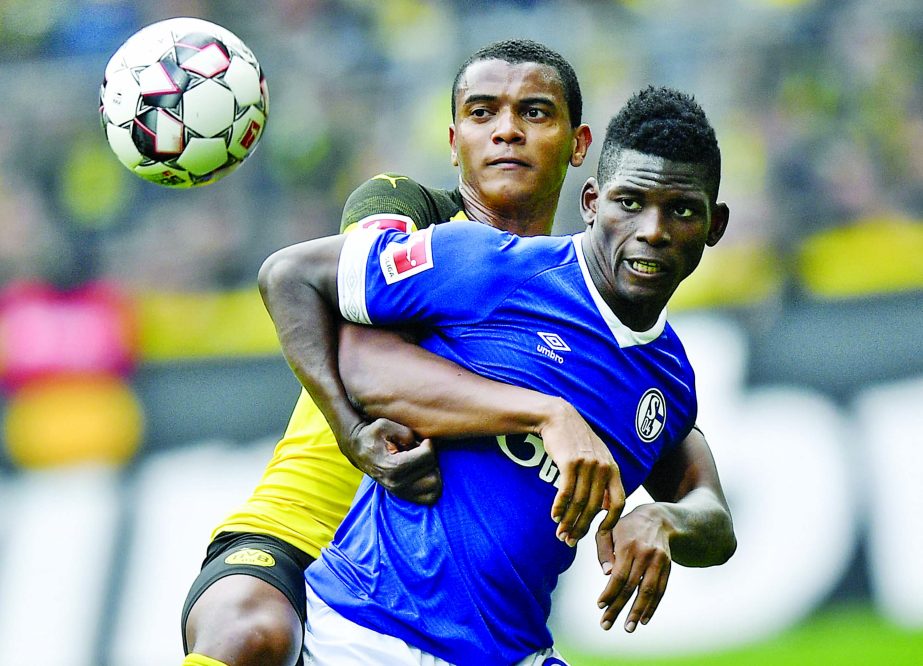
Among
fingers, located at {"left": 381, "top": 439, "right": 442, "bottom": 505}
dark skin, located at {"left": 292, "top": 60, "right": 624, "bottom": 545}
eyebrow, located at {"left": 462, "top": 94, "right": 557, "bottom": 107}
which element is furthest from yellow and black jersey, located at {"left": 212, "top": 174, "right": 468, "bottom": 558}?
fingers, located at {"left": 381, "top": 439, "right": 442, "bottom": 505}

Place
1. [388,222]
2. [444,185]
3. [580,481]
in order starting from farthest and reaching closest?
[444,185], [388,222], [580,481]

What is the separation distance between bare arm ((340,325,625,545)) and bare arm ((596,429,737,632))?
0.27 feet

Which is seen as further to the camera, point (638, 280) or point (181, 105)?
point (181, 105)

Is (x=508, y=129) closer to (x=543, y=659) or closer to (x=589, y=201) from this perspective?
(x=589, y=201)

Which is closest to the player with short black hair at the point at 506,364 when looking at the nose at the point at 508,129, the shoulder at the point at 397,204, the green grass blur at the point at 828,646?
the shoulder at the point at 397,204

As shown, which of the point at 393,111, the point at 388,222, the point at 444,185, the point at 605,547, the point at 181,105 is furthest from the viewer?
the point at 393,111

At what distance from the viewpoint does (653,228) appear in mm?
3512

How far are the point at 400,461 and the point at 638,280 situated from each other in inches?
29.4

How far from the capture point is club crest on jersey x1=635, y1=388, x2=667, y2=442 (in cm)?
369

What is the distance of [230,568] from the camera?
425 cm

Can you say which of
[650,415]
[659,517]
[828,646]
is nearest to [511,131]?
[650,415]

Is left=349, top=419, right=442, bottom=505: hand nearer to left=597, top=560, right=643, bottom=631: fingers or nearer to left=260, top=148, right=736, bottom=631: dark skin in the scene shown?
left=260, top=148, right=736, bottom=631: dark skin

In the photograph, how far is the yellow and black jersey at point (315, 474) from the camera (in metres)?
4.50

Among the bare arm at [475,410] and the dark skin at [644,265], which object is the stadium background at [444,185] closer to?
the dark skin at [644,265]
